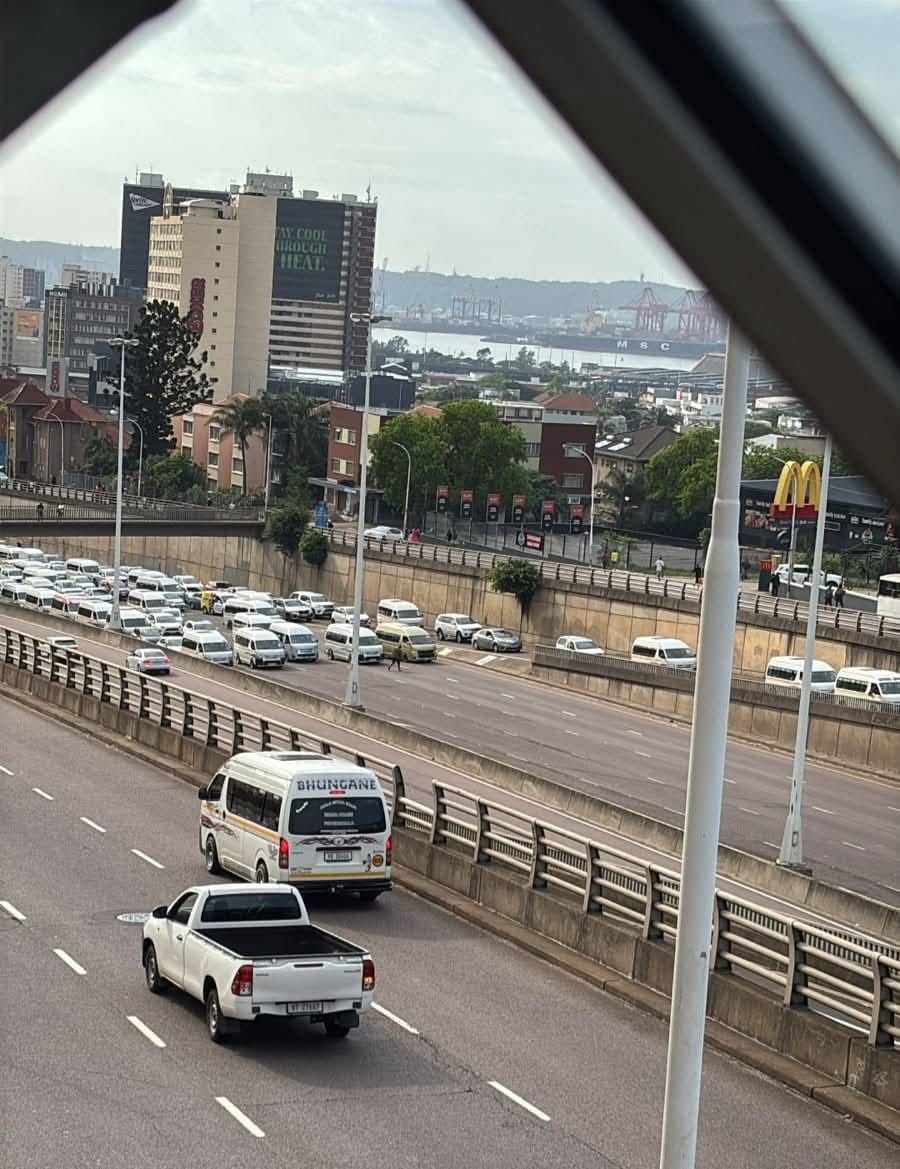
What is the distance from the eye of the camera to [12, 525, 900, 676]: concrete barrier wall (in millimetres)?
69875

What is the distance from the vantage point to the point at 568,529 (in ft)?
447

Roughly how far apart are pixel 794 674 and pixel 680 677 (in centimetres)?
383

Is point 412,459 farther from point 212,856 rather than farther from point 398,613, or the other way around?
point 212,856

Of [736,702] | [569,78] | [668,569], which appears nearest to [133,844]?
[569,78]

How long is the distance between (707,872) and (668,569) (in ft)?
332

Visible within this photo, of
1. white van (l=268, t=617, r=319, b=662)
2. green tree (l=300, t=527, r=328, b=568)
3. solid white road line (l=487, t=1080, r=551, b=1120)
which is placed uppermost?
solid white road line (l=487, t=1080, r=551, b=1120)

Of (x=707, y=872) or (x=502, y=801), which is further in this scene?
→ (x=502, y=801)

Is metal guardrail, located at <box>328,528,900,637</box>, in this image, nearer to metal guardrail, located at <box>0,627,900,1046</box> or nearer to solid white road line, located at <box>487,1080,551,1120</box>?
metal guardrail, located at <box>0,627,900,1046</box>

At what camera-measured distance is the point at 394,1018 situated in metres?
18.7

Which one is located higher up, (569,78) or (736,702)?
(569,78)

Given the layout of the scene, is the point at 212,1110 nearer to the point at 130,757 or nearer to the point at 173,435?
the point at 130,757

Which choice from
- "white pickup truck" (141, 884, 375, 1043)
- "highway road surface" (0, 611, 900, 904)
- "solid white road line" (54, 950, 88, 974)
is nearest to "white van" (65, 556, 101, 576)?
"highway road surface" (0, 611, 900, 904)

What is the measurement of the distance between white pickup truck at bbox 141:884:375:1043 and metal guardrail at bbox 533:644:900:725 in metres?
38.1

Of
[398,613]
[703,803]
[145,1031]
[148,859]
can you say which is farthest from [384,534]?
[703,803]
